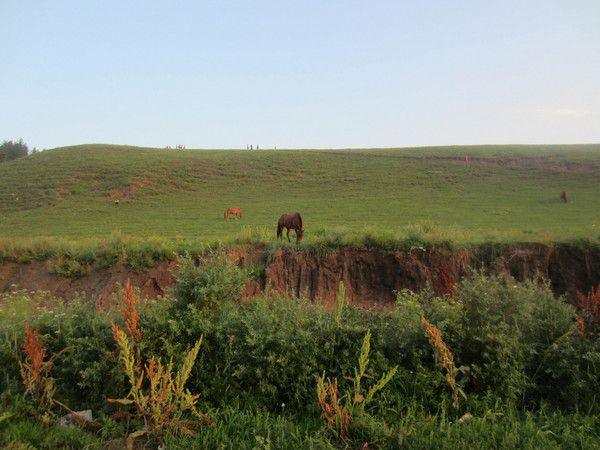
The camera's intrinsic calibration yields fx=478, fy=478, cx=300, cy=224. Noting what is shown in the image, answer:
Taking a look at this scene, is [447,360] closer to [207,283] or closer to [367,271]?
[207,283]

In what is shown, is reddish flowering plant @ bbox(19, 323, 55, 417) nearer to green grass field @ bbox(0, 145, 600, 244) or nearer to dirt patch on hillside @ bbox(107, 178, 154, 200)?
green grass field @ bbox(0, 145, 600, 244)

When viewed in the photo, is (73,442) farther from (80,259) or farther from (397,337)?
(80,259)

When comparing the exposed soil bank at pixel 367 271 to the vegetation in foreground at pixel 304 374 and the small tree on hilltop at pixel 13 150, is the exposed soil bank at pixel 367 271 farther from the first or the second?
the small tree on hilltop at pixel 13 150

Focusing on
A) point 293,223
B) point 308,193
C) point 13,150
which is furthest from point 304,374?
point 13,150

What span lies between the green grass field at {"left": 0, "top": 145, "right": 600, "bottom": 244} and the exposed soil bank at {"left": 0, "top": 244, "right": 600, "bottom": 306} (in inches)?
30.4

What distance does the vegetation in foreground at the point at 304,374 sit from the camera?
4469 mm

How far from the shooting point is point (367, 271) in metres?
15.2

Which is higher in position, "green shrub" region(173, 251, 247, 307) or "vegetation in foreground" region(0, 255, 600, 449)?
"green shrub" region(173, 251, 247, 307)

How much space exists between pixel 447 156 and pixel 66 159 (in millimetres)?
39542

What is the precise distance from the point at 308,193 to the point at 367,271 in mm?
22514

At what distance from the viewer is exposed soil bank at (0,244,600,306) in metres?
14.4

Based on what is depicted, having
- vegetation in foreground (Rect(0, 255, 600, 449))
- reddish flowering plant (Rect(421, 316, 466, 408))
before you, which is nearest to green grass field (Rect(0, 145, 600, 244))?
vegetation in foreground (Rect(0, 255, 600, 449))

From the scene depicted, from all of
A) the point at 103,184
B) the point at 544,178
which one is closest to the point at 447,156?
the point at 544,178

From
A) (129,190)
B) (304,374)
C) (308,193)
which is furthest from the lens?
(129,190)
